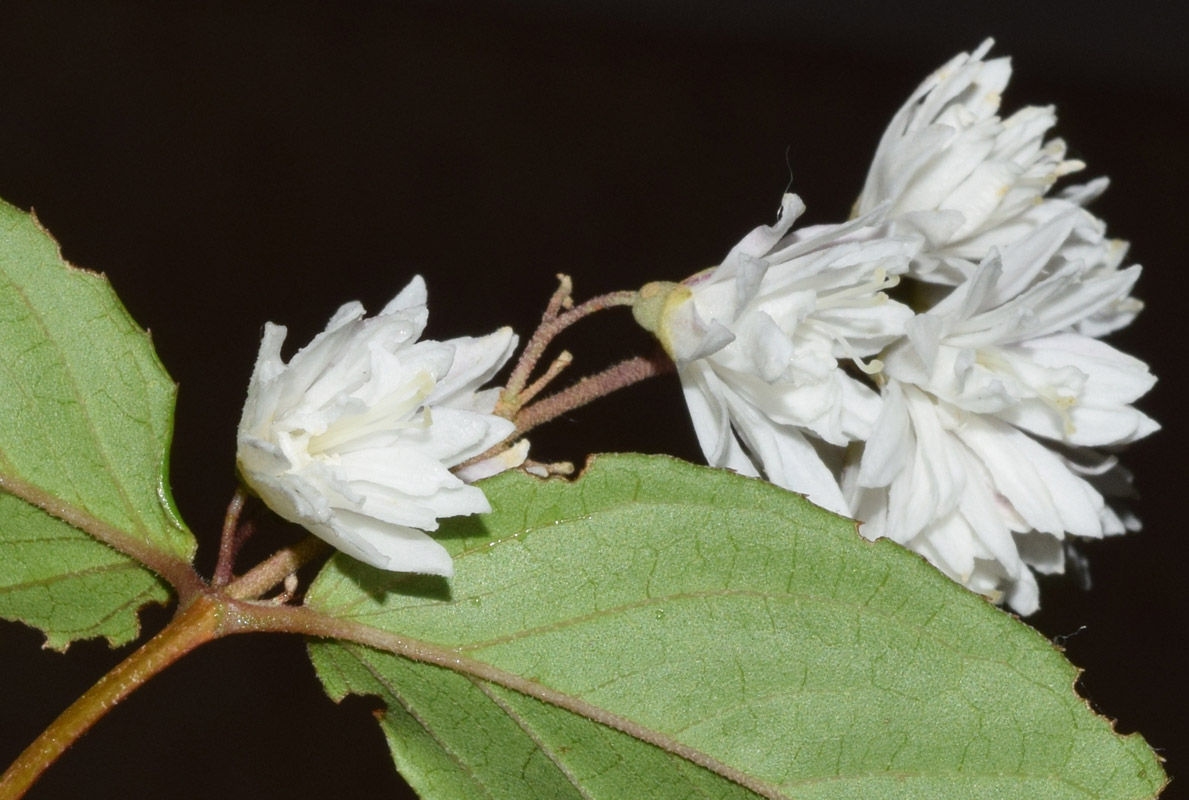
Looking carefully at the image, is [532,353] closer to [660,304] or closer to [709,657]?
[660,304]

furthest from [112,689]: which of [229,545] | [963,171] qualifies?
[963,171]

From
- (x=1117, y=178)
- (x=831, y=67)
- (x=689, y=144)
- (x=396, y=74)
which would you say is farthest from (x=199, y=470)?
(x=1117, y=178)

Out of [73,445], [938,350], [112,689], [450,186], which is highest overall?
[938,350]

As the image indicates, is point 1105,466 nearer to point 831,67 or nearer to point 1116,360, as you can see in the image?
point 1116,360

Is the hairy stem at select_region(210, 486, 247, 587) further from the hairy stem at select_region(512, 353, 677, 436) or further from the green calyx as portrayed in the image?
the green calyx

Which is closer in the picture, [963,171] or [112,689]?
[112,689]

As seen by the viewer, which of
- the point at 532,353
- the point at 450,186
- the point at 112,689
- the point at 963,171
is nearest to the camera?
the point at 112,689
